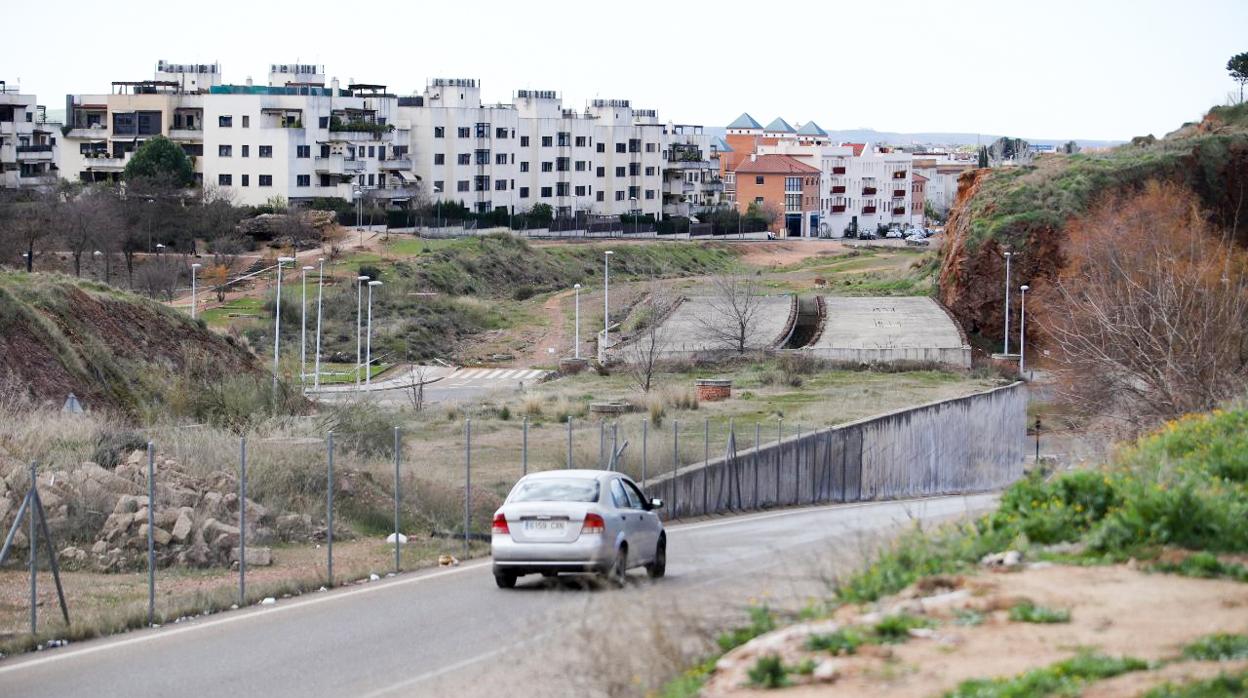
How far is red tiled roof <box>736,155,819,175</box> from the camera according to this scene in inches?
6998

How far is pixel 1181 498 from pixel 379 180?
11901cm

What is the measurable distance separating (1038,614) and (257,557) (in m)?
12.9

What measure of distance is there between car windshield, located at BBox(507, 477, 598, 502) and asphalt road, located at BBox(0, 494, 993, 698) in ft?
3.55

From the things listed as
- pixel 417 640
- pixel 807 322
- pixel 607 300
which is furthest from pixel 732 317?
pixel 417 640

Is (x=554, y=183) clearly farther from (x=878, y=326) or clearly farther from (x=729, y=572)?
(x=729, y=572)

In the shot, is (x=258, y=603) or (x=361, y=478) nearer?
(x=258, y=603)

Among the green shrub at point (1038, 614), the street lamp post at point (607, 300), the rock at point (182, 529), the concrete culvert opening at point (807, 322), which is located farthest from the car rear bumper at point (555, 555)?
the concrete culvert opening at point (807, 322)

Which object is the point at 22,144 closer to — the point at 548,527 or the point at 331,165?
the point at 331,165

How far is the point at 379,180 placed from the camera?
423 ft

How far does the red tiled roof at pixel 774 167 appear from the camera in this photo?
178m

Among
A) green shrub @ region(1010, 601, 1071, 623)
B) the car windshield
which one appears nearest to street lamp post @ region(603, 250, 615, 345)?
the car windshield

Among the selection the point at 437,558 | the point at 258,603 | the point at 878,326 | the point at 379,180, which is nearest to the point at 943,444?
the point at 437,558

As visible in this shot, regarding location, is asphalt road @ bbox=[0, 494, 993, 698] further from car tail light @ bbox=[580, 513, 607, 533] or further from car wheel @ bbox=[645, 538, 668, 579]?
car tail light @ bbox=[580, 513, 607, 533]

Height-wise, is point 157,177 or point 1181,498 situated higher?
point 157,177
